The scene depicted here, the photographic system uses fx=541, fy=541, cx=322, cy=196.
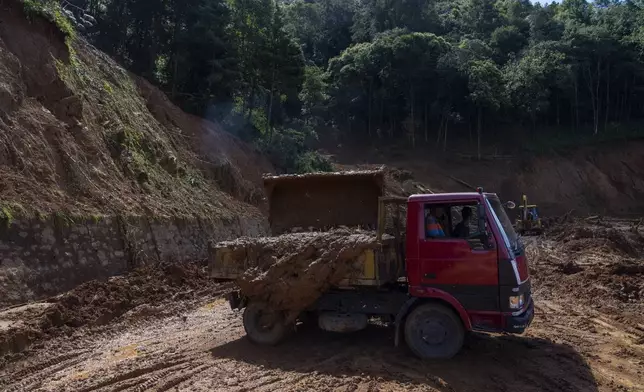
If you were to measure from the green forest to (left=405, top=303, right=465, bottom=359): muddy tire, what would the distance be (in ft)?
67.0

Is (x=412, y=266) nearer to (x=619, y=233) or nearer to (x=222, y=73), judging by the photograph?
(x=619, y=233)

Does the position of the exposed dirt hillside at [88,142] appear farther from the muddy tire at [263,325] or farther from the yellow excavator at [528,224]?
the yellow excavator at [528,224]

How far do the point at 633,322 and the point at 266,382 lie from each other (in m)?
6.82

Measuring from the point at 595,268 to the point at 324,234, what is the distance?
9.56m

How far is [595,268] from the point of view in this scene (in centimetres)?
1421

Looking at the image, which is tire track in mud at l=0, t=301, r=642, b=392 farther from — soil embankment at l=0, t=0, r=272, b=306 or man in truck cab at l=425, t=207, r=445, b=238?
soil embankment at l=0, t=0, r=272, b=306

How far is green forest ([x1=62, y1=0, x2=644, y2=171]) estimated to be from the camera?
2605cm

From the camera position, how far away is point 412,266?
736cm

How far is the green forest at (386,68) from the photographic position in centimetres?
2605

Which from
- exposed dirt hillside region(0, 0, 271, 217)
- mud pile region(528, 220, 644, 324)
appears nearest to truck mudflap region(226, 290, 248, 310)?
exposed dirt hillside region(0, 0, 271, 217)

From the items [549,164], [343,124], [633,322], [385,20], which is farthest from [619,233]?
[385,20]

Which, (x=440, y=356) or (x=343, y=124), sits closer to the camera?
(x=440, y=356)

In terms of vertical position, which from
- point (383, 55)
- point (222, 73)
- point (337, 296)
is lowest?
point (337, 296)

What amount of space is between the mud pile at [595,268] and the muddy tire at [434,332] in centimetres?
448
